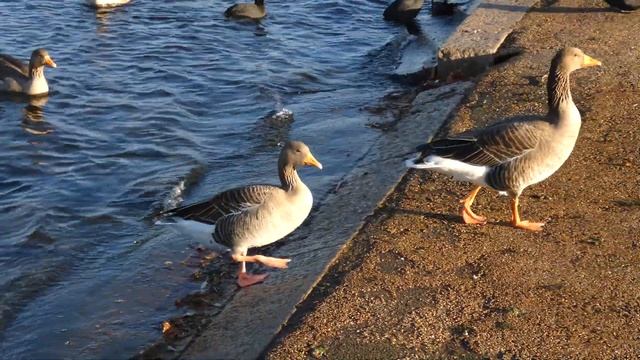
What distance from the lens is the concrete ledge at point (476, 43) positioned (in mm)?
12242

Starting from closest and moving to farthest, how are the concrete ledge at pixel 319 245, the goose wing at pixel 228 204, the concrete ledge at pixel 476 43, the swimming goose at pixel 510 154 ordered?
the concrete ledge at pixel 319 245
the swimming goose at pixel 510 154
the goose wing at pixel 228 204
the concrete ledge at pixel 476 43

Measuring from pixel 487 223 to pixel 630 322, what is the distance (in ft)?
6.18

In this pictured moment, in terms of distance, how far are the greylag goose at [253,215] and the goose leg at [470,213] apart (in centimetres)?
132

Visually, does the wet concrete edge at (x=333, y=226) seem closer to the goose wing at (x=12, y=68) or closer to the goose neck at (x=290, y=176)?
the goose neck at (x=290, y=176)

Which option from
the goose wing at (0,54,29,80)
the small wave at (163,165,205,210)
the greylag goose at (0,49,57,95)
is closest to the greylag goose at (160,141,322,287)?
the small wave at (163,165,205,210)

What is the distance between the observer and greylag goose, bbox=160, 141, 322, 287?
734 centimetres

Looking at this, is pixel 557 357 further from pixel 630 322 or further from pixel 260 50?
pixel 260 50

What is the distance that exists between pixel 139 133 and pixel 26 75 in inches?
112

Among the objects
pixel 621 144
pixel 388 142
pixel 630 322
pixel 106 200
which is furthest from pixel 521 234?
pixel 106 200

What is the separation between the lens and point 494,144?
7402 millimetres

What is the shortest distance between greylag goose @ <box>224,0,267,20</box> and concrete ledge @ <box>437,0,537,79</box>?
18.5 feet

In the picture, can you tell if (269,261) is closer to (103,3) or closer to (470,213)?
(470,213)

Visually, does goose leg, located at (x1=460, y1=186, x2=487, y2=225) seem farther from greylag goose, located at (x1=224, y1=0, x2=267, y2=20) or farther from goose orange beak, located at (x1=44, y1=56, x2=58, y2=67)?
greylag goose, located at (x1=224, y1=0, x2=267, y2=20)

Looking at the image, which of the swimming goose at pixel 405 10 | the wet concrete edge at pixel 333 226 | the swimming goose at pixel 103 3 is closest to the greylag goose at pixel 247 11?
the swimming goose at pixel 103 3
